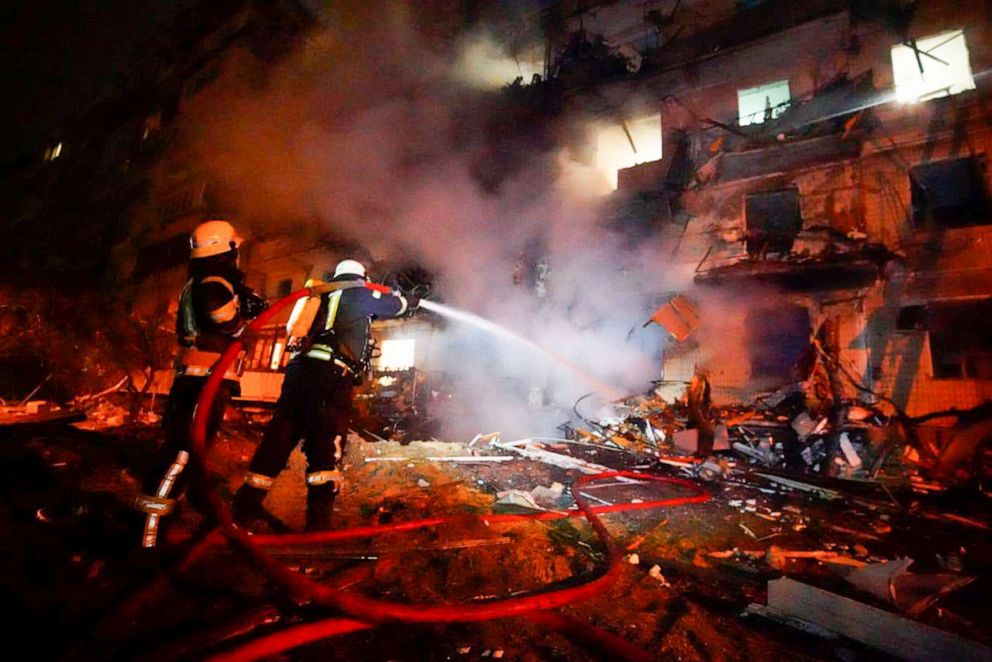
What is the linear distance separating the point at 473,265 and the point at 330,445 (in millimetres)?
9883

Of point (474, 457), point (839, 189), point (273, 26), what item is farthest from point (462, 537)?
point (273, 26)

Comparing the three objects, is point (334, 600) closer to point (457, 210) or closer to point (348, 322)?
point (348, 322)

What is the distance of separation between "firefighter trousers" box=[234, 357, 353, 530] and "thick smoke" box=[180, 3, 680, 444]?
23.9 ft

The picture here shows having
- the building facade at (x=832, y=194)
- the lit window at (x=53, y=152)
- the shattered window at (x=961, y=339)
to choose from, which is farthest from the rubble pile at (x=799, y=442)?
the lit window at (x=53, y=152)

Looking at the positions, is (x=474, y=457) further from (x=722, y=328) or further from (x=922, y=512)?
(x=722, y=328)

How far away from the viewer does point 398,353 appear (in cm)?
1489

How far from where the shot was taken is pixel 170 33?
915 inches

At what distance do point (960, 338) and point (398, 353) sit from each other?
584 inches

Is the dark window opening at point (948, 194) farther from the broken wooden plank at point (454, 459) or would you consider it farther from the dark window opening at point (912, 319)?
the broken wooden plank at point (454, 459)

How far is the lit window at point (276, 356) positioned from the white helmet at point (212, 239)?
15.0 metres

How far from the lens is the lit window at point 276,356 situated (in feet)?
53.7

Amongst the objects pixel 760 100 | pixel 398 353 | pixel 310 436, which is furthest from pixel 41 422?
pixel 760 100

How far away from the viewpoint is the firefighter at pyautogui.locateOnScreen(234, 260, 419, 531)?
8.75 feet

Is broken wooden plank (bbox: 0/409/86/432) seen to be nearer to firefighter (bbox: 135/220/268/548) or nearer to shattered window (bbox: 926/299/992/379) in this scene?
firefighter (bbox: 135/220/268/548)
